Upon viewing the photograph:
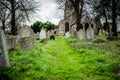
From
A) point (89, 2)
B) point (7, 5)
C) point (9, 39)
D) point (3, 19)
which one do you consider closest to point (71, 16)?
point (3, 19)

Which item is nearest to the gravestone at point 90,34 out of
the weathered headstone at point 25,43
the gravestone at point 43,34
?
the gravestone at point 43,34

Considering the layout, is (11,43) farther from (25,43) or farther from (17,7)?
(17,7)

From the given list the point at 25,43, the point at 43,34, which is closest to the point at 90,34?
the point at 43,34

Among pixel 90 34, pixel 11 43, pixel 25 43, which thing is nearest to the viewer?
pixel 25 43

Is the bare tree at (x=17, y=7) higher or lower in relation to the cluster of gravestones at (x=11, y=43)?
higher

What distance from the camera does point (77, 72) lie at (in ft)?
31.3

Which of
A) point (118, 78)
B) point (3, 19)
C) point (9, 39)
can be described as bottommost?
point (118, 78)

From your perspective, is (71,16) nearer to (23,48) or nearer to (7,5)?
(7,5)

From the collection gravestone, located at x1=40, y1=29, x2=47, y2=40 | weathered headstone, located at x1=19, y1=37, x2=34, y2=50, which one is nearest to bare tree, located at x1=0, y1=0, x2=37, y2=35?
gravestone, located at x1=40, y1=29, x2=47, y2=40

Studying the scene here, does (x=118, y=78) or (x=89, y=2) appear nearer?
(x=118, y=78)

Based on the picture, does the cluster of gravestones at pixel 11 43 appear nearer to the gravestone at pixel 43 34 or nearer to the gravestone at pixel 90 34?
the gravestone at pixel 90 34

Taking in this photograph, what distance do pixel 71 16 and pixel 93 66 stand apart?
6554 cm

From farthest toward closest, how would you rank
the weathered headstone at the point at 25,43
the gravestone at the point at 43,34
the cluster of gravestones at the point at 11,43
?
the gravestone at the point at 43,34
the weathered headstone at the point at 25,43
the cluster of gravestones at the point at 11,43

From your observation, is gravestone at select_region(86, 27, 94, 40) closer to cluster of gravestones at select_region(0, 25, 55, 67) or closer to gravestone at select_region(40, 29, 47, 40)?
cluster of gravestones at select_region(0, 25, 55, 67)
